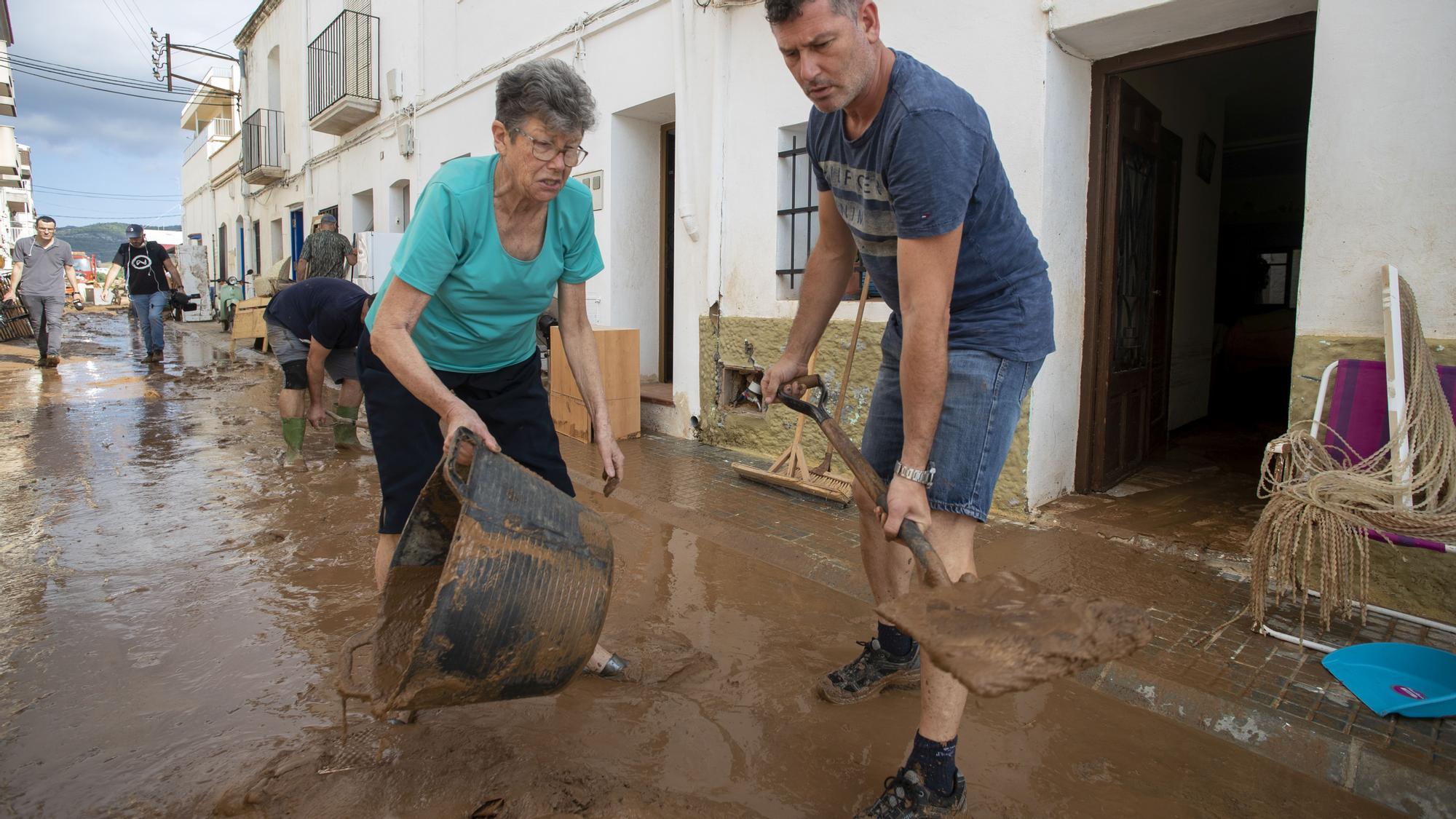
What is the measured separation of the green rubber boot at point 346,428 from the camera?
5.89 metres

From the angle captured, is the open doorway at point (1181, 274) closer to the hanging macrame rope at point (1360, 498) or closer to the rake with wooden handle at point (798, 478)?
the rake with wooden handle at point (798, 478)

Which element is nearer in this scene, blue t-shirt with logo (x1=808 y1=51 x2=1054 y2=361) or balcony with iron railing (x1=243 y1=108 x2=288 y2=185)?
blue t-shirt with logo (x1=808 y1=51 x2=1054 y2=361)

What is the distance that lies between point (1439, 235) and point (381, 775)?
12.5ft

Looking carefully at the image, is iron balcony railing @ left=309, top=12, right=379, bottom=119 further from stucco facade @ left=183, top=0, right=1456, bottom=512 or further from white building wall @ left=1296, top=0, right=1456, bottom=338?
white building wall @ left=1296, top=0, right=1456, bottom=338

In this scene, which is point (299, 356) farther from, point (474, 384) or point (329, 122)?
point (329, 122)

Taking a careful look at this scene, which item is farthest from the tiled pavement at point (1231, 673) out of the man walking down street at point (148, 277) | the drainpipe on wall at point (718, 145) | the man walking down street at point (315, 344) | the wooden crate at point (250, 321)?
the wooden crate at point (250, 321)

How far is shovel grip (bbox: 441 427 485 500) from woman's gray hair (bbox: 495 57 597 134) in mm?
782

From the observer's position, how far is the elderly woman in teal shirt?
2074 mm

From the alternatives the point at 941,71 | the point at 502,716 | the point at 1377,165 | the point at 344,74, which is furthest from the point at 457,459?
the point at 344,74

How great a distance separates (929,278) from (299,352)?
194 inches

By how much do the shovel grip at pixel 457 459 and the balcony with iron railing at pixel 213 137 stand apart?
89.3 ft

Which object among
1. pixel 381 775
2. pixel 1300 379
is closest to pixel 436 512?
pixel 381 775

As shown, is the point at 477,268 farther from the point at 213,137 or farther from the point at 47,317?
the point at 213,137

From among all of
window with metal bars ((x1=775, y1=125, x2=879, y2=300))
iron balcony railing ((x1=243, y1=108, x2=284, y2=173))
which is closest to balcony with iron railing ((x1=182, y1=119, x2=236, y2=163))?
iron balcony railing ((x1=243, y1=108, x2=284, y2=173))
